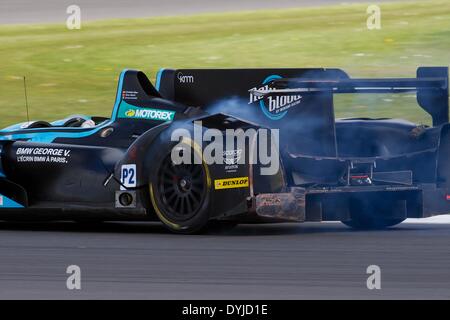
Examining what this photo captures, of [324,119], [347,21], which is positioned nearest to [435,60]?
[347,21]

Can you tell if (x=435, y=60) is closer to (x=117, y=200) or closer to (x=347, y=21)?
(x=347, y=21)

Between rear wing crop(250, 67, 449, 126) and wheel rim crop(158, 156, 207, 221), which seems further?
rear wing crop(250, 67, 449, 126)

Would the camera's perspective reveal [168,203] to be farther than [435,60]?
No

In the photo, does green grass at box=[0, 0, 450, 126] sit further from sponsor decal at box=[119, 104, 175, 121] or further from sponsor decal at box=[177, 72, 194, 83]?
sponsor decal at box=[119, 104, 175, 121]

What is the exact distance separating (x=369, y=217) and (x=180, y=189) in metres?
1.86

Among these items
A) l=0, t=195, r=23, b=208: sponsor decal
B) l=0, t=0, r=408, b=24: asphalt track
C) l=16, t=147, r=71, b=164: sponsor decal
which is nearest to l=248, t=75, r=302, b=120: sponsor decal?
l=16, t=147, r=71, b=164: sponsor decal

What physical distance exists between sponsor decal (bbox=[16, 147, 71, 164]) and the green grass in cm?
785

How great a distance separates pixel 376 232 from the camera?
10781 mm

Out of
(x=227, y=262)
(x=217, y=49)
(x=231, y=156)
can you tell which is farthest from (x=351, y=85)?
(x=217, y=49)

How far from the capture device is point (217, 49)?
22938mm

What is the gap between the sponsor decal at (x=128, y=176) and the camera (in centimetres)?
1048

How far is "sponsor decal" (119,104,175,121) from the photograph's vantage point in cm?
1088

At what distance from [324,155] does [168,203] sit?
4.63ft

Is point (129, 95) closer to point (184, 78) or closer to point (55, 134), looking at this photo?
point (184, 78)
